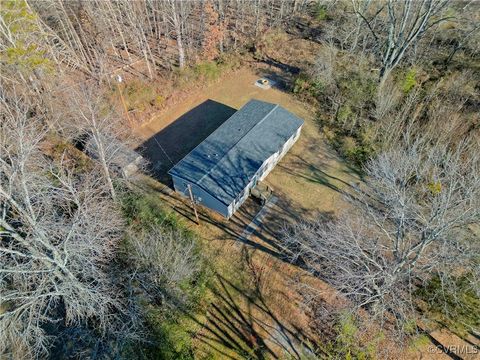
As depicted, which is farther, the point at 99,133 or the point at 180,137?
the point at 180,137

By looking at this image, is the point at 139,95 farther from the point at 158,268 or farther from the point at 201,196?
the point at 158,268

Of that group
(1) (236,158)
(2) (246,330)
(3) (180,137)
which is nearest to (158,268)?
(2) (246,330)

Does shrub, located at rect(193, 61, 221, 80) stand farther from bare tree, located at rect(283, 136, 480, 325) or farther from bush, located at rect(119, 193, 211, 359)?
bare tree, located at rect(283, 136, 480, 325)

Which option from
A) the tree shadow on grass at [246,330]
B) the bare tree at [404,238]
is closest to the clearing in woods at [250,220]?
the tree shadow on grass at [246,330]

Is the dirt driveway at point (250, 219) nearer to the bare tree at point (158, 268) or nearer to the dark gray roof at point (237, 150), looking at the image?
the dark gray roof at point (237, 150)

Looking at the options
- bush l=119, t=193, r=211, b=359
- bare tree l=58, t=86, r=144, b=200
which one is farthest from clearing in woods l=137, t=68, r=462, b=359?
bare tree l=58, t=86, r=144, b=200

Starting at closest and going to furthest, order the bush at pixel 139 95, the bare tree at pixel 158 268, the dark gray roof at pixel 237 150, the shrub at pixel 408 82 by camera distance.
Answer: the bare tree at pixel 158 268
the dark gray roof at pixel 237 150
the shrub at pixel 408 82
the bush at pixel 139 95

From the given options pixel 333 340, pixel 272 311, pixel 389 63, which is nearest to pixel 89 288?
pixel 272 311
